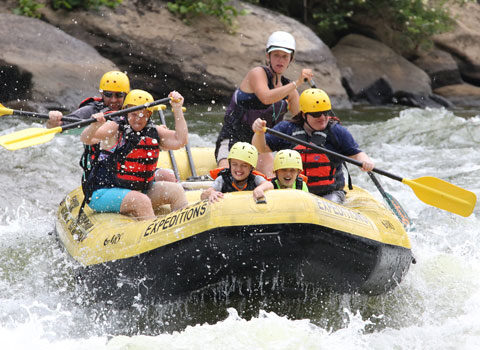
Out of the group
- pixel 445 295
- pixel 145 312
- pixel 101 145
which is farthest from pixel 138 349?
pixel 445 295

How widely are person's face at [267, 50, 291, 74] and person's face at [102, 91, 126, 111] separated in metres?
1.19

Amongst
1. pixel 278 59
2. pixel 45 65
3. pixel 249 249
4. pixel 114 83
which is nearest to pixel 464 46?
pixel 45 65

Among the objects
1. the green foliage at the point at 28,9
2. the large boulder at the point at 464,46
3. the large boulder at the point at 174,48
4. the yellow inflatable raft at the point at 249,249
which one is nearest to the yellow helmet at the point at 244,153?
the yellow inflatable raft at the point at 249,249

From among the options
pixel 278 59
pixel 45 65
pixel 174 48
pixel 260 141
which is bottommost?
pixel 174 48

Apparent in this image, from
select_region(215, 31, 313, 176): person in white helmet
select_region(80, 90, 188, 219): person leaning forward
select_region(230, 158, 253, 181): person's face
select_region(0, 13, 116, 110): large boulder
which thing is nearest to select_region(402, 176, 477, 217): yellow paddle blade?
select_region(215, 31, 313, 176): person in white helmet

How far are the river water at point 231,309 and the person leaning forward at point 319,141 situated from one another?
0.89 metres

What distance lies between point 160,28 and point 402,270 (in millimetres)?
9024

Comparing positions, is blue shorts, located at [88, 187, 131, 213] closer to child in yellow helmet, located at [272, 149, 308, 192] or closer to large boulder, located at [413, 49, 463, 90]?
child in yellow helmet, located at [272, 149, 308, 192]

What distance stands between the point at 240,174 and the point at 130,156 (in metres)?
0.82

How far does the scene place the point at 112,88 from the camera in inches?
225

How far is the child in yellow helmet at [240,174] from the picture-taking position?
4742mm

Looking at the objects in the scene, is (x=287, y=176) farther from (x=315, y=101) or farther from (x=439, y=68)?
(x=439, y=68)

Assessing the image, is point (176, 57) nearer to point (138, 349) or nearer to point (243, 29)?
point (243, 29)

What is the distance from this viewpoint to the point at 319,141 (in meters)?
5.43
